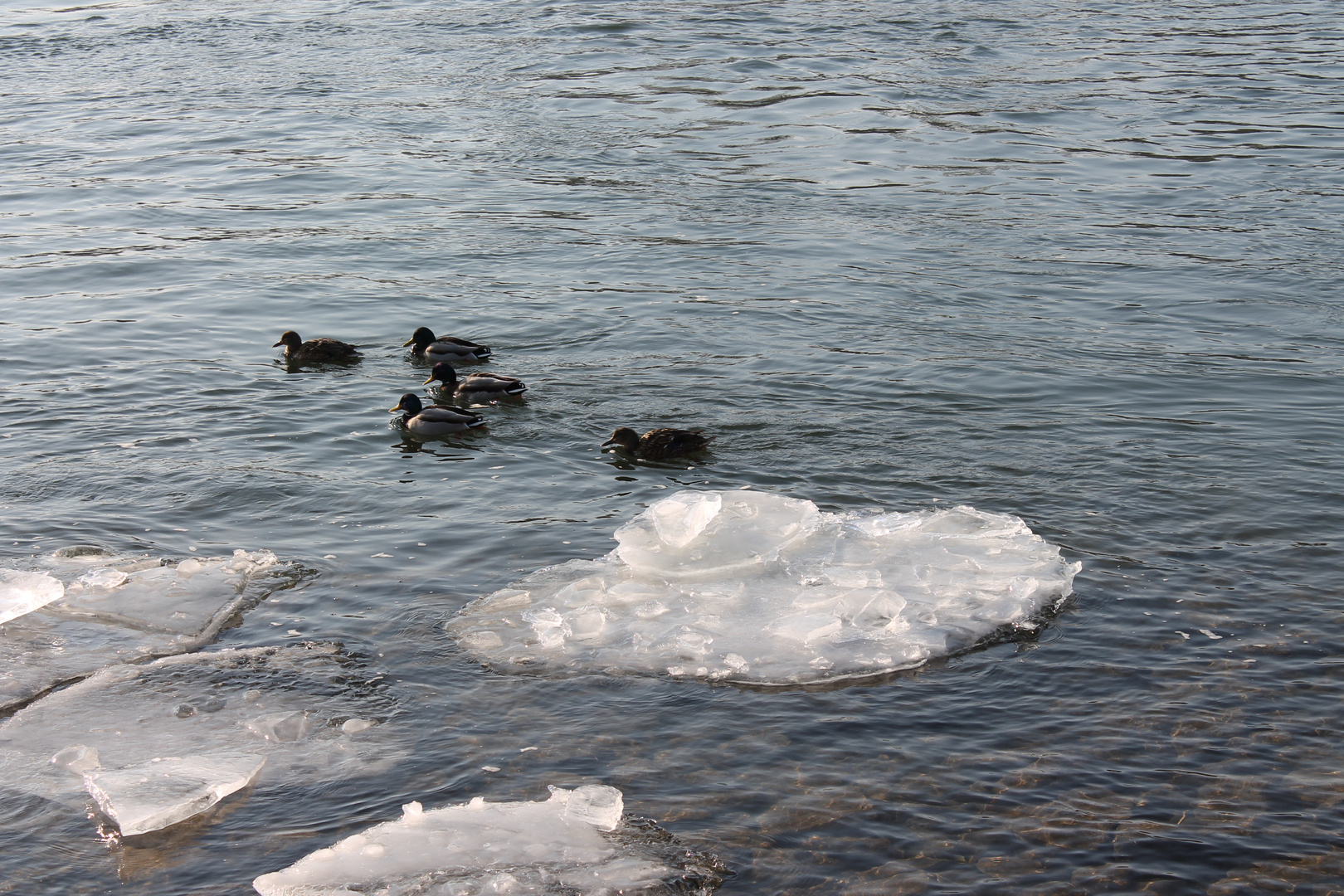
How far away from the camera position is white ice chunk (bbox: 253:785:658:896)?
483cm

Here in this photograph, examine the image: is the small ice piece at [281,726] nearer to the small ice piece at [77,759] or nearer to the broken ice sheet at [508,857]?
the small ice piece at [77,759]

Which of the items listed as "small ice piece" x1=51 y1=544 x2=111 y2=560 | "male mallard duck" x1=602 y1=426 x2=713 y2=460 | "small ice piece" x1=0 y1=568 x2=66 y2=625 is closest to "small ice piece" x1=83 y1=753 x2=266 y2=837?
"small ice piece" x1=0 y1=568 x2=66 y2=625

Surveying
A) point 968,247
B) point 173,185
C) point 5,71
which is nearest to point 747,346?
point 968,247

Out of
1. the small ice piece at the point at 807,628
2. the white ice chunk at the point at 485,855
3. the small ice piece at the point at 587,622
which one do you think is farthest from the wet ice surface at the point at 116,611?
the small ice piece at the point at 807,628

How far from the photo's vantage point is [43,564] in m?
7.69

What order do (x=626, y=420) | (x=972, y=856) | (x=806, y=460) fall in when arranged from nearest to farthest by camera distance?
(x=972, y=856), (x=806, y=460), (x=626, y=420)

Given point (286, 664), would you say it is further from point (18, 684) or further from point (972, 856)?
point (972, 856)

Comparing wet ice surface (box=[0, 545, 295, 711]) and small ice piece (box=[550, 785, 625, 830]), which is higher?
wet ice surface (box=[0, 545, 295, 711])

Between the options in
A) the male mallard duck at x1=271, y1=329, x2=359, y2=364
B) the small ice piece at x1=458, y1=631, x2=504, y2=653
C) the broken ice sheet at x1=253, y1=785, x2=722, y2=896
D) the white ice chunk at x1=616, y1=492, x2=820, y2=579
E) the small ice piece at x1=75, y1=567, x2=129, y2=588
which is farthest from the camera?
the male mallard duck at x1=271, y1=329, x2=359, y2=364

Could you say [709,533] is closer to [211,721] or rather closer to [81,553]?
[211,721]

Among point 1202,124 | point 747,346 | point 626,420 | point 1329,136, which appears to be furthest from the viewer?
point 1202,124

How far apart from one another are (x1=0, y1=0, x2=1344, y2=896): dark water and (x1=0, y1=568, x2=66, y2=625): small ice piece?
0.98m

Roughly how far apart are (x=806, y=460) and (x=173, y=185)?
12599 millimetres

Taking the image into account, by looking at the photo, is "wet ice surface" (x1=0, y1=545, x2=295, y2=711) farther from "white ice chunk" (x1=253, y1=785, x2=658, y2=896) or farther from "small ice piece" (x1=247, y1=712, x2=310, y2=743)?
"white ice chunk" (x1=253, y1=785, x2=658, y2=896)
